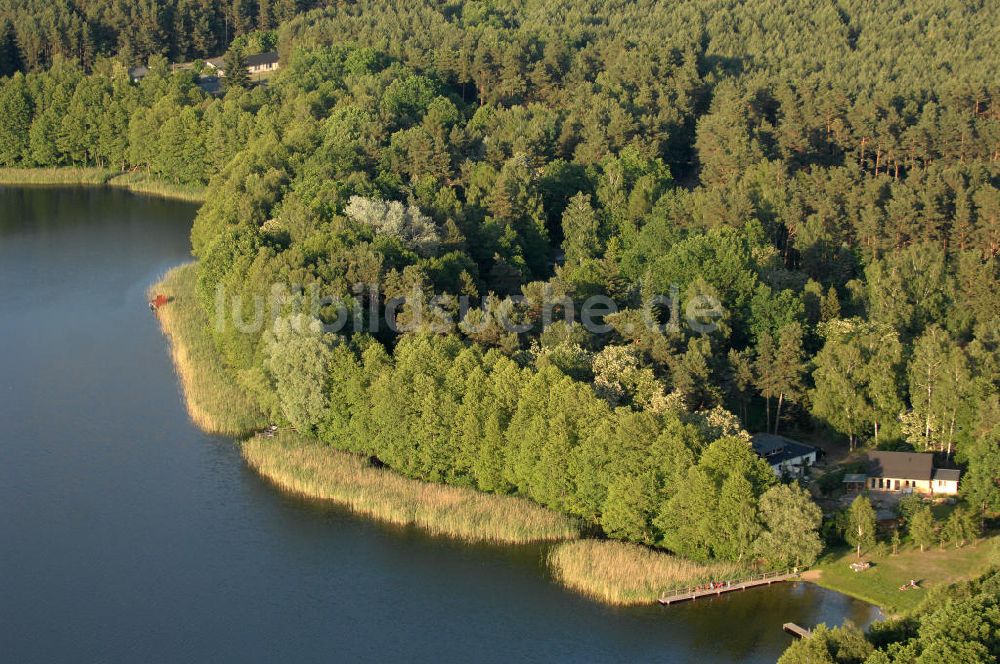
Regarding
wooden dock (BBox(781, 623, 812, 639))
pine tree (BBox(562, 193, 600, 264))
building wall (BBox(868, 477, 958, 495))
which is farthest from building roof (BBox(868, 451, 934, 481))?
pine tree (BBox(562, 193, 600, 264))

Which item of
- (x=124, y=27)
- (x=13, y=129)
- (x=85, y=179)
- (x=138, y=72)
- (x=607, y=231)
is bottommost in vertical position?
(x=85, y=179)

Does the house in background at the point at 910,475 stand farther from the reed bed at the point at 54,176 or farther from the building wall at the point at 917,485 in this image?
the reed bed at the point at 54,176

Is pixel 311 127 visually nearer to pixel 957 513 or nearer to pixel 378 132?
pixel 378 132

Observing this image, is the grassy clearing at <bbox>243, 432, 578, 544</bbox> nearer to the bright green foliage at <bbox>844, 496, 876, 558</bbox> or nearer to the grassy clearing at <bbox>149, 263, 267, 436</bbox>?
the grassy clearing at <bbox>149, 263, 267, 436</bbox>

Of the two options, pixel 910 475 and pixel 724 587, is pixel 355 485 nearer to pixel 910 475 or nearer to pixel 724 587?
pixel 724 587

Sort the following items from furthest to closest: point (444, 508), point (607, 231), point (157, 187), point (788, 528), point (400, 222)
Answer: point (157, 187) < point (607, 231) < point (400, 222) < point (444, 508) < point (788, 528)

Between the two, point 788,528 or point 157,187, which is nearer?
point 788,528

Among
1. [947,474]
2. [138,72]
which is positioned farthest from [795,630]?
[138,72]

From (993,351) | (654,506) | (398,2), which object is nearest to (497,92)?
(398,2)
